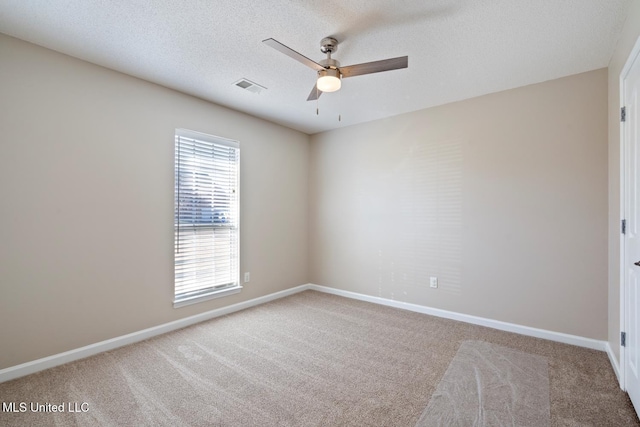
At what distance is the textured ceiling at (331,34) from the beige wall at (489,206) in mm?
438

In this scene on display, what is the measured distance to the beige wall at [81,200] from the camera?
2297mm

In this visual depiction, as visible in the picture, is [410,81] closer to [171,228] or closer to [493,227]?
Result: [493,227]

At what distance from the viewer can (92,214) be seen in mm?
2668

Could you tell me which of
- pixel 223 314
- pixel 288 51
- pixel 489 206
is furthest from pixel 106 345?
pixel 489 206

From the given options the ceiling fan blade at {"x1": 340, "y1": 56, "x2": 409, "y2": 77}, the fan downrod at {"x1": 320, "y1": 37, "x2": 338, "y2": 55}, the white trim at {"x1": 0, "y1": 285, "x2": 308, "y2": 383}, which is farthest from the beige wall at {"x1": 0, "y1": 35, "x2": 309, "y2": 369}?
the ceiling fan blade at {"x1": 340, "y1": 56, "x2": 409, "y2": 77}

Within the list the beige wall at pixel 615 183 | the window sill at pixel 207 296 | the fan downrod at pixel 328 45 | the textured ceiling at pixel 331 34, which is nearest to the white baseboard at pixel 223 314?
the window sill at pixel 207 296

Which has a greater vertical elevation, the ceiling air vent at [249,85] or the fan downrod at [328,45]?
the ceiling air vent at [249,85]

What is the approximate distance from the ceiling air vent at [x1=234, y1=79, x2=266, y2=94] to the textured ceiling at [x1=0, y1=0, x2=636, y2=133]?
63 mm

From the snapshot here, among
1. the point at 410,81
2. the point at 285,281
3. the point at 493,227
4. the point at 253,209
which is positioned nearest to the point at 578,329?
the point at 493,227

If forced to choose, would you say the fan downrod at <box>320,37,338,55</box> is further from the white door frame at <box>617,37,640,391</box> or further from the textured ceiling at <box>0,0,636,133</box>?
the white door frame at <box>617,37,640,391</box>

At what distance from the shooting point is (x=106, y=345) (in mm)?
2721

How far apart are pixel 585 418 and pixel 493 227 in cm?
184

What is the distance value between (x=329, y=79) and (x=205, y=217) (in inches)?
89.2

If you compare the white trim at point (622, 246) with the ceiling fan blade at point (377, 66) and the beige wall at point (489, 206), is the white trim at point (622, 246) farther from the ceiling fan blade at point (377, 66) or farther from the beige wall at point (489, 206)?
the ceiling fan blade at point (377, 66)
